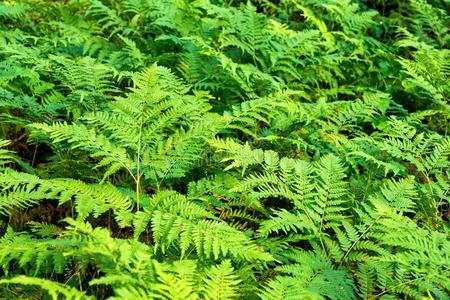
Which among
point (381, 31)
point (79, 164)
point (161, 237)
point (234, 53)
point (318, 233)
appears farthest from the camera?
point (381, 31)

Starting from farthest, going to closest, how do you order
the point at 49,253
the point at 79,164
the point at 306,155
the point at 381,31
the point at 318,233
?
the point at 381,31 → the point at 306,155 → the point at 79,164 → the point at 318,233 → the point at 49,253

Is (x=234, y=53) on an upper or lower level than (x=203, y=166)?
upper

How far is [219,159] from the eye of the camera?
350 centimetres

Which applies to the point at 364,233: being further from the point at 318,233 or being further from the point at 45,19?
the point at 45,19

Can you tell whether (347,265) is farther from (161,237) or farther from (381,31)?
(381,31)

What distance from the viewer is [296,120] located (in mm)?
4027

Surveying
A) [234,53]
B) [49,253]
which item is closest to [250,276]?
[49,253]

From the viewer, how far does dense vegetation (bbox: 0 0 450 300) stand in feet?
8.48

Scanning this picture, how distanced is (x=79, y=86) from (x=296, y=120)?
1787 millimetres

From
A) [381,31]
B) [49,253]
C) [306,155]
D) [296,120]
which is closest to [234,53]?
[296,120]

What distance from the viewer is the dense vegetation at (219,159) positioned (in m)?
2.58

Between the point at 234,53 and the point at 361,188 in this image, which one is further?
the point at 234,53

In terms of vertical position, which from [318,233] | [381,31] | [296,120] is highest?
[381,31]

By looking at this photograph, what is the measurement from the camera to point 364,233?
2998mm
